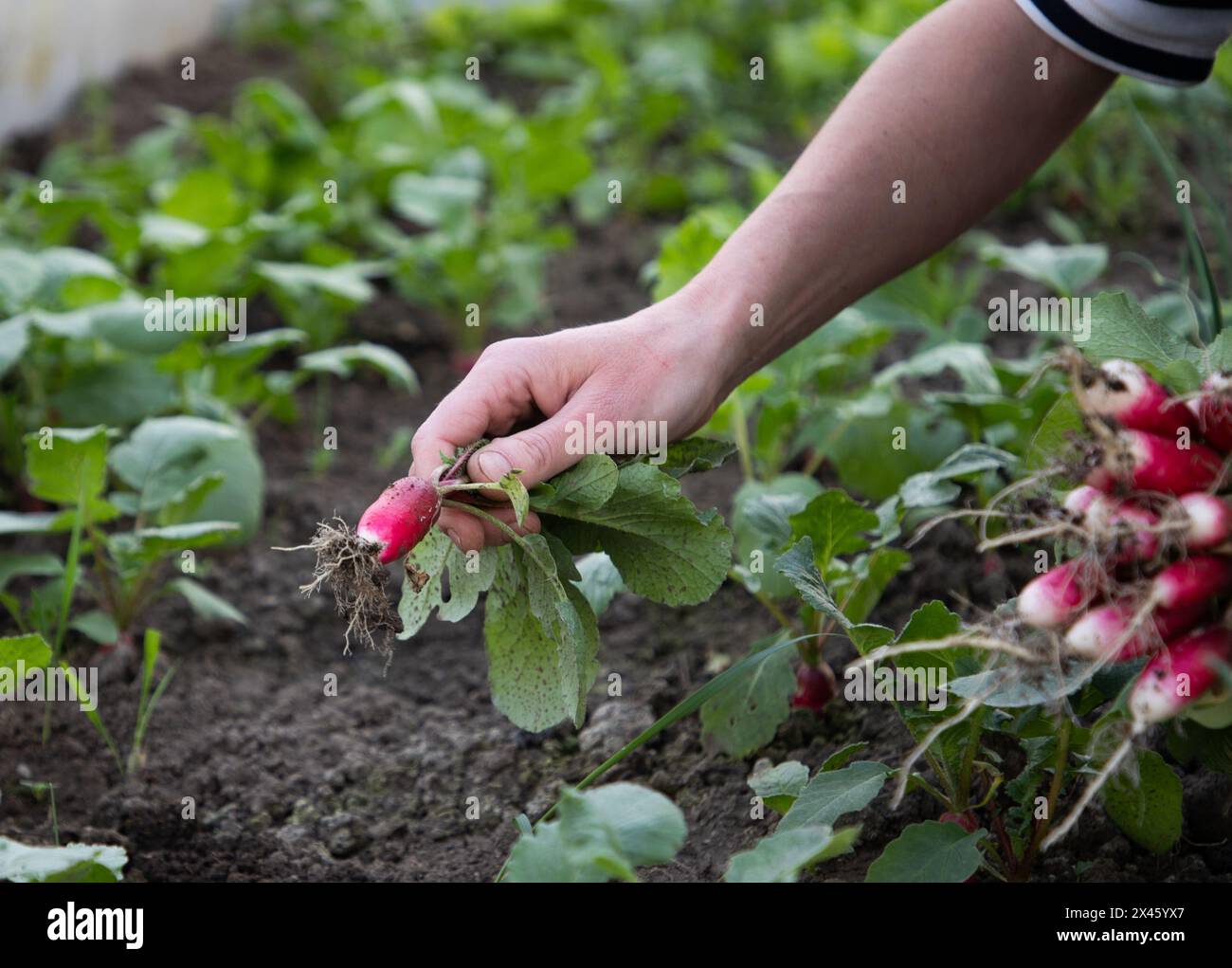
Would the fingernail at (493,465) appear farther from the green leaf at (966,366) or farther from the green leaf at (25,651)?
the green leaf at (966,366)

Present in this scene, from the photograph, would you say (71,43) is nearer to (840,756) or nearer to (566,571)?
(566,571)

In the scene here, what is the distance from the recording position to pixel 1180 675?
1228mm

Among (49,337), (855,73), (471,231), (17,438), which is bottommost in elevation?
(17,438)

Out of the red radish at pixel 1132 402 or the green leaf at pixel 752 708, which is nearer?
the red radish at pixel 1132 402

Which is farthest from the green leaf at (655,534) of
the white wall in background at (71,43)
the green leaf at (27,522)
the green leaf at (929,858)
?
the white wall in background at (71,43)

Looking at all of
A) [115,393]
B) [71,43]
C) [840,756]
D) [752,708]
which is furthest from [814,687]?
[71,43]

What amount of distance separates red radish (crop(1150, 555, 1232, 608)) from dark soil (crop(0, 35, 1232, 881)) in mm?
378

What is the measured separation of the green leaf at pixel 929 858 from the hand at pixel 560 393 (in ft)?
1.81

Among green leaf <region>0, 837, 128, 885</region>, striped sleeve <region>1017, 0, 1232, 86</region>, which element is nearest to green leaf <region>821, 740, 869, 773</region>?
green leaf <region>0, 837, 128, 885</region>

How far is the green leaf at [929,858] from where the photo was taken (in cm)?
141
